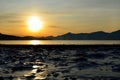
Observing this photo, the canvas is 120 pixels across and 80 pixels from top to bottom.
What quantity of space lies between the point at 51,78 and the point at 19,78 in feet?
8.39

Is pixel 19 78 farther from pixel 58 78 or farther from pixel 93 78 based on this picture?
pixel 93 78

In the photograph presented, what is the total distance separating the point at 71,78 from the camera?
2411 centimetres

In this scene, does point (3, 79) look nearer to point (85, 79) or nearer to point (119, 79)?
point (85, 79)

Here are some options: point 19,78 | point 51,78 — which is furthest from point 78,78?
point 19,78

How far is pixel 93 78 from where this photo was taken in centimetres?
2420

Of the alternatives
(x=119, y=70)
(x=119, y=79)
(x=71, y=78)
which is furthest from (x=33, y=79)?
(x=119, y=70)

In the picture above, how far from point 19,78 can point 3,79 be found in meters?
1.50

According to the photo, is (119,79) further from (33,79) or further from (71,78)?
(33,79)

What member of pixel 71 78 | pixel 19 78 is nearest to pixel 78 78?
pixel 71 78

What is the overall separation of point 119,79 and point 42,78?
612cm

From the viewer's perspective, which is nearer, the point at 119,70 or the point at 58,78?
the point at 58,78

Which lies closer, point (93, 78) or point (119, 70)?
point (93, 78)

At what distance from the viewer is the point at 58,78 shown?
79.3ft

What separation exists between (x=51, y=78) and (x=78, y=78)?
2174 mm
